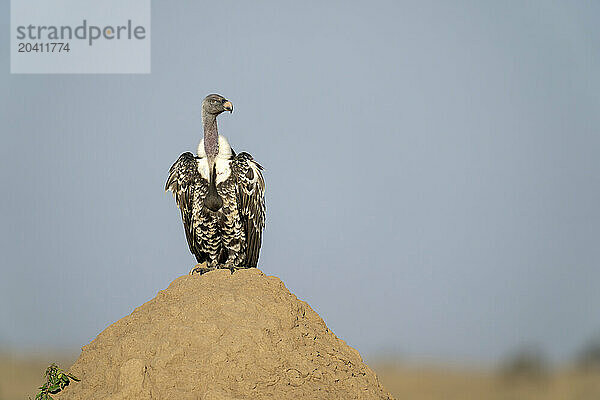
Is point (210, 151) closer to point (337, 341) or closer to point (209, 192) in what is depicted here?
point (209, 192)

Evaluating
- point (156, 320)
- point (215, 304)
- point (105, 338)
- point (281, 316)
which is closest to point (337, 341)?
point (281, 316)

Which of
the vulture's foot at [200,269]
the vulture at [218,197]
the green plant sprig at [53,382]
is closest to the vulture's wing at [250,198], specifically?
the vulture at [218,197]

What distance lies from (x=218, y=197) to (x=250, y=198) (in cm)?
46

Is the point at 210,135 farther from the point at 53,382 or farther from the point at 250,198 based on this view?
the point at 53,382

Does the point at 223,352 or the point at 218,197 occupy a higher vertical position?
the point at 218,197

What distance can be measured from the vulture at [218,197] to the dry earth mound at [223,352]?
1.41m

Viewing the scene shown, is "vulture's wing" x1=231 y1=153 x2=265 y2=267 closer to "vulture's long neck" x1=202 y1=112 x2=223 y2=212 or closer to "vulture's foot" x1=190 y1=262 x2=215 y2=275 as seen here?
"vulture's long neck" x1=202 y1=112 x2=223 y2=212

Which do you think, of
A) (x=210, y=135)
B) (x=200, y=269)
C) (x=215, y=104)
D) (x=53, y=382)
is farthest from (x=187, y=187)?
(x=53, y=382)

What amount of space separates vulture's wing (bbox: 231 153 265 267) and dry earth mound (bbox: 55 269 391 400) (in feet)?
4.98

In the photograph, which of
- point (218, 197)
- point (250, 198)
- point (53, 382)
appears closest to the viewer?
point (53, 382)

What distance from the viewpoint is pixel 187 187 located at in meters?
8.73

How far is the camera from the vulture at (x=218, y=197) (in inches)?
336

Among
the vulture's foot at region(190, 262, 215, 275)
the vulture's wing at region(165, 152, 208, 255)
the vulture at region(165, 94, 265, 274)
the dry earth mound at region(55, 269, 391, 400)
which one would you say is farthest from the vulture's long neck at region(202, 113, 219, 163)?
the dry earth mound at region(55, 269, 391, 400)

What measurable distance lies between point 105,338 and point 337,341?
2.56 meters
